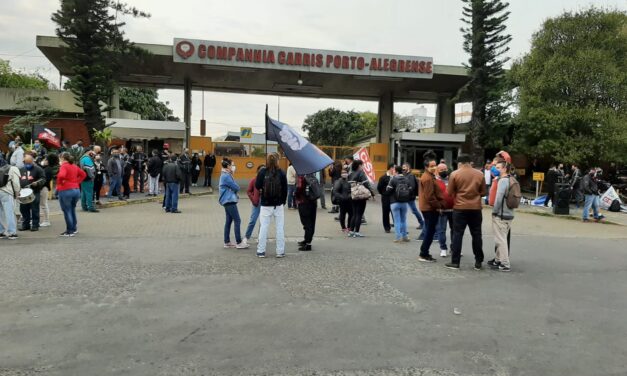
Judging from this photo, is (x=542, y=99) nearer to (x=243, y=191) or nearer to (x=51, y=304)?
(x=243, y=191)

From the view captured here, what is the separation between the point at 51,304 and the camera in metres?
5.38

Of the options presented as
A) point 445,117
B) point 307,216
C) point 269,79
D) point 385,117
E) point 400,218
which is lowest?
point 400,218

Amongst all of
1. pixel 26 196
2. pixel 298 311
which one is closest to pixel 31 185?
pixel 26 196

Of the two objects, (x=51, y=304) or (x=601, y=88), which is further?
(x=601, y=88)

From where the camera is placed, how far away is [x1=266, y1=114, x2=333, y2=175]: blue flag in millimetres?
8414

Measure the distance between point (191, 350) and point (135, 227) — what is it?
7.48 m

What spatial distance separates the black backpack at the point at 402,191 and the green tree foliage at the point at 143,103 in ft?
159

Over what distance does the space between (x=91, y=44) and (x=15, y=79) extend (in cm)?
2689

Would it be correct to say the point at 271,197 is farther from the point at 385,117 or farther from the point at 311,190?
the point at 385,117

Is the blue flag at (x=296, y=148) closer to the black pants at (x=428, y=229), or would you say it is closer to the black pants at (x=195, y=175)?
the black pants at (x=428, y=229)

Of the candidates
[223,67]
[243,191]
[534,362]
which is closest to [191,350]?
[534,362]

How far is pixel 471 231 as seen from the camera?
7.61 metres

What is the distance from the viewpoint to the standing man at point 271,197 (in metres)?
7.98

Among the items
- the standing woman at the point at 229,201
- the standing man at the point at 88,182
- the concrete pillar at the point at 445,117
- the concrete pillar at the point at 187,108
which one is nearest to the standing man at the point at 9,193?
the standing man at the point at 88,182
